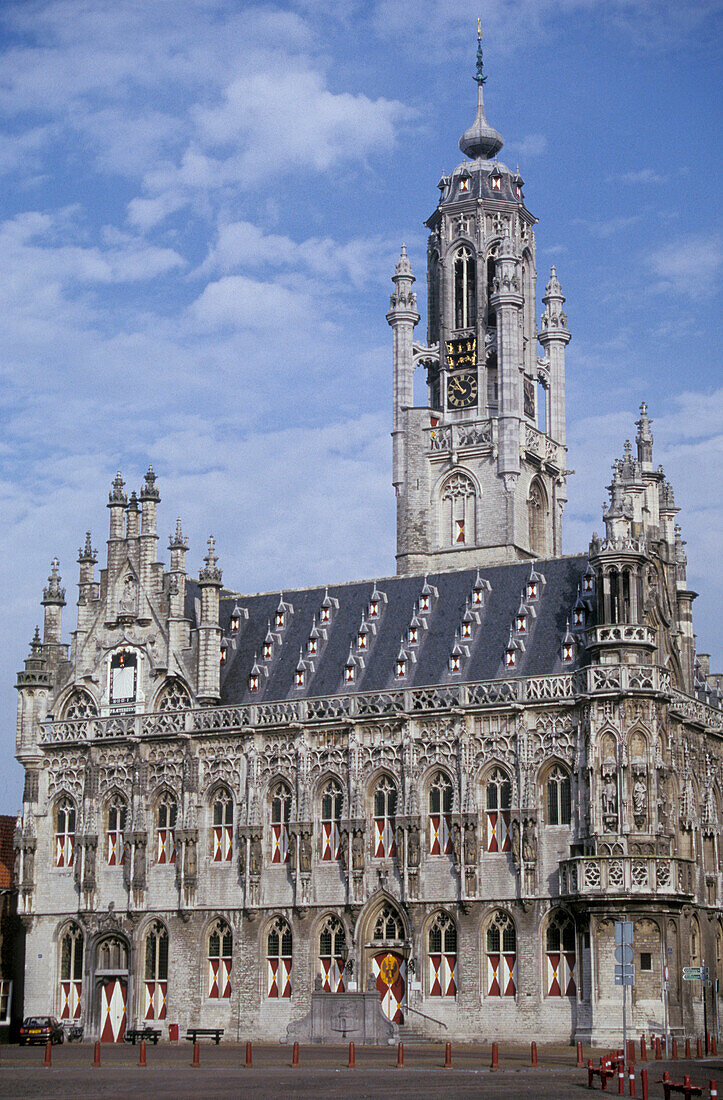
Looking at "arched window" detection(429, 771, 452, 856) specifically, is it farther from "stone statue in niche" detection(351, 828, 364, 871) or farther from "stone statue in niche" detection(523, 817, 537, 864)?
"stone statue in niche" detection(523, 817, 537, 864)

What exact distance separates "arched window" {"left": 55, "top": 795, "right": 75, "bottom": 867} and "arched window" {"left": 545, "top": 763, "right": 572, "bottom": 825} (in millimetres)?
21478

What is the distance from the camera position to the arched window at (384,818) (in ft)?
204

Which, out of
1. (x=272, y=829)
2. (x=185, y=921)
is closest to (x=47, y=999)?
(x=185, y=921)

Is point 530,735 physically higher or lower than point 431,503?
lower

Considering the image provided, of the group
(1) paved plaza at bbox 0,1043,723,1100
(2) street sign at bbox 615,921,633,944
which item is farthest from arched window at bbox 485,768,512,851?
(2) street sign at bbox 615,921,633,944

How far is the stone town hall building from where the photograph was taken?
58250 millimetres

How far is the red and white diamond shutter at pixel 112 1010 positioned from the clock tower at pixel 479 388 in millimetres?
25588

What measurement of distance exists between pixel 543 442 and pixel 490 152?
17394 mm

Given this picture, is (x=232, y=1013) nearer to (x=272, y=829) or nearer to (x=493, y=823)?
(x=272, y=829)

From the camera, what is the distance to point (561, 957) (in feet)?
191

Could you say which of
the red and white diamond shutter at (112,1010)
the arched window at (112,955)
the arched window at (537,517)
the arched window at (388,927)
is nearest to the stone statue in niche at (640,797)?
the arched window at (388,927)

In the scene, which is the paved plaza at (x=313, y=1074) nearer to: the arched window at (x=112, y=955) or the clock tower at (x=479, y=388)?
the arched window at (x=112, y=955)

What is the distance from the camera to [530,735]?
60.1 m

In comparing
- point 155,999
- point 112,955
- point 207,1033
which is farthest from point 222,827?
point 207,1033
